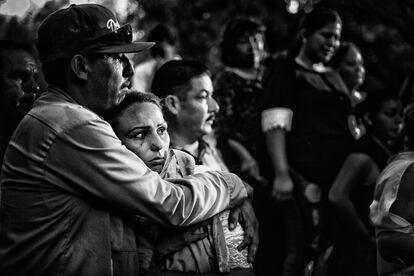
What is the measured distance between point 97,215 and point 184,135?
4.97 ft

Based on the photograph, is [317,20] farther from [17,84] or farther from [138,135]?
[138,135]

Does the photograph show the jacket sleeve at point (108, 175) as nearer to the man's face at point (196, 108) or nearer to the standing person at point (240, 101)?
the man's face at point (196, 108)

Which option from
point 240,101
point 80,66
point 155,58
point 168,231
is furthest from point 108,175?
point 155,58

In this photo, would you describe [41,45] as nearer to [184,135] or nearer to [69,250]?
[69,250]

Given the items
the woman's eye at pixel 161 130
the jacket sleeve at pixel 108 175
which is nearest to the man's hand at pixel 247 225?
the jacket sleeve at pixel 108 175

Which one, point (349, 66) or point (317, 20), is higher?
point (317, 20)

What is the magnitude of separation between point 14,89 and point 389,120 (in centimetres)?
316

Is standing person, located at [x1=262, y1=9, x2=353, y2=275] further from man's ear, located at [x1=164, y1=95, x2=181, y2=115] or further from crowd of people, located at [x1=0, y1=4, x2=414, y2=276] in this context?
man's ear, located at [x1=164, y1=95, x2=181, y2=115]

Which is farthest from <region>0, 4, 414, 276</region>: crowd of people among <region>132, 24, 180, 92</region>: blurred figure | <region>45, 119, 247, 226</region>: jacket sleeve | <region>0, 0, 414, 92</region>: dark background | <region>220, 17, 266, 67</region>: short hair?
<region>0, 0, 414, 92</region>: dark background

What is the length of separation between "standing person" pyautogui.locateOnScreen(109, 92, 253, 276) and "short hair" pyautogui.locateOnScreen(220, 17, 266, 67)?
308 cm

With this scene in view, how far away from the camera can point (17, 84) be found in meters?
4.91

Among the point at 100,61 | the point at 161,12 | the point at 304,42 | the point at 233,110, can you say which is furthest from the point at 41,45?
the point at 161,12

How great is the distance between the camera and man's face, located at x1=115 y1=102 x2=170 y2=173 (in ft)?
12.1

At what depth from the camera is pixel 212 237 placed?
A: 356cm
